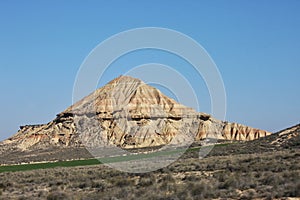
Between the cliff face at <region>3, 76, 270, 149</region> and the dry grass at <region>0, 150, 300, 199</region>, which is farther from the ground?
the cliff face at <region>3, 76, 270, 149</region>

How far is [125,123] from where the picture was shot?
125 metres

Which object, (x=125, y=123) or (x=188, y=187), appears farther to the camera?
(x=125, y=123)

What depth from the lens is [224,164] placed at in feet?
108

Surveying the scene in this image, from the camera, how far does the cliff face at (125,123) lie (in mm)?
117312

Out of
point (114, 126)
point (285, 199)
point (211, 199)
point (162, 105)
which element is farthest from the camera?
point (162, 105)

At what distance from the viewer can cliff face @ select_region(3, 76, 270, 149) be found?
11731 cm

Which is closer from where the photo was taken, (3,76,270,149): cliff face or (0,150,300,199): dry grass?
(0,150,300,199): dry grass

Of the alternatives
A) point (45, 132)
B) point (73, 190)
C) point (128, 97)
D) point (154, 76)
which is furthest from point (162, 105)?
point (73, 190)

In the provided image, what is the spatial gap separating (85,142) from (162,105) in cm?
2557

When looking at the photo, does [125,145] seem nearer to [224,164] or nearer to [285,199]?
[224,164]

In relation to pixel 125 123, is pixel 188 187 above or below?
below

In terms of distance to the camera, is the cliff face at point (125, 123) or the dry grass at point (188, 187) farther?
the cliff face at point (125, 123)

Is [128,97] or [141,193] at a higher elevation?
[128,97]

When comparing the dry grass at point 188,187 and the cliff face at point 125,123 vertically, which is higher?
the cliff face at point 125,123
